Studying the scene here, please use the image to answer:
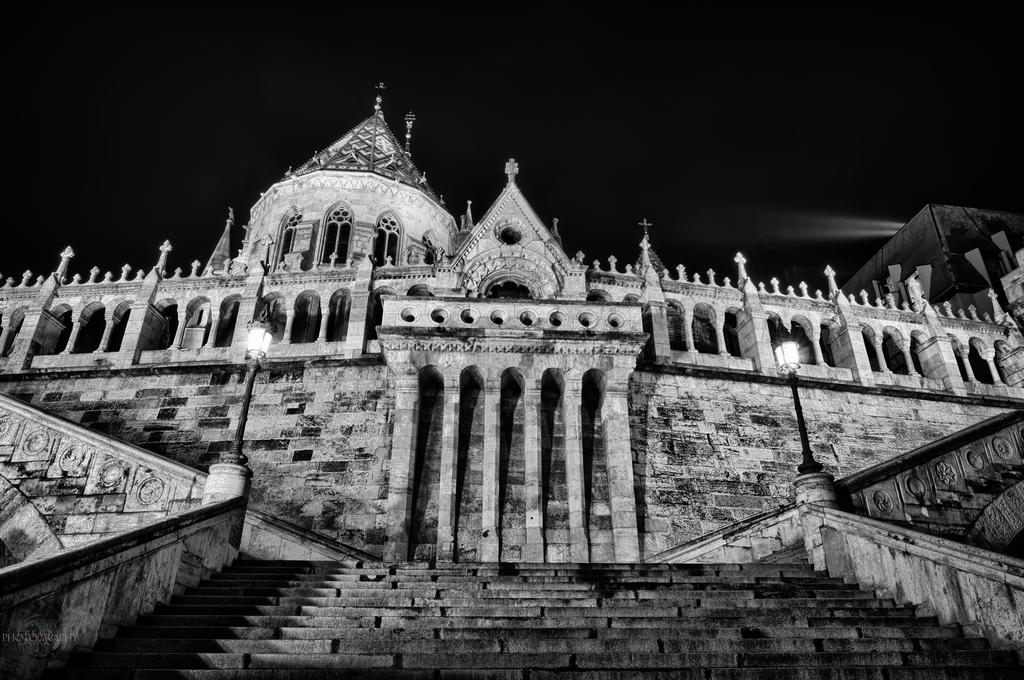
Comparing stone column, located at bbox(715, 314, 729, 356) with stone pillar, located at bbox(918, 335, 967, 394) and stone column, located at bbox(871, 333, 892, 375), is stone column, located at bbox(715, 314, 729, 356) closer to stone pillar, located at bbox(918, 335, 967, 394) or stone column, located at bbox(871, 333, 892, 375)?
stone column, located at bbox(871, 333, 892, 375)

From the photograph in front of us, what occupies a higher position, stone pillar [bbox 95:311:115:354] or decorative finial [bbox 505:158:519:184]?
decorative finial [bbox 505:158:519:184]

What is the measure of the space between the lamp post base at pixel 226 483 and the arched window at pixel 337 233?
19.3 metres

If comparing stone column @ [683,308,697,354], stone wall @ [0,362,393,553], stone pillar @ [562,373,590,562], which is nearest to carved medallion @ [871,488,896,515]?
stone pillar @ [562,373,590,562]

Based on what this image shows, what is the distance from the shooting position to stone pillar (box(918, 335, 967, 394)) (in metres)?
23.1

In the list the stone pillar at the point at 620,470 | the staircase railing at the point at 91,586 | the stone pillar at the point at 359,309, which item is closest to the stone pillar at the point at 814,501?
the stone pillar at the point at 620,470

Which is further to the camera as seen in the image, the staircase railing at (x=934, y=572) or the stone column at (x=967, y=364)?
the stone column at (x=967, y=364)

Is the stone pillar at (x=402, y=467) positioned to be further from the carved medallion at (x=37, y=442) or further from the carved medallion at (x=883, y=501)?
the carved medallion at (x=883, y=501)

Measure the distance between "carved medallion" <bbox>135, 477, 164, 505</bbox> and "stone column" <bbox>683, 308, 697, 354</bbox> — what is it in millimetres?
14399

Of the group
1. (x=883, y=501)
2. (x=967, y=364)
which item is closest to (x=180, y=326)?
(x=883, y=501)

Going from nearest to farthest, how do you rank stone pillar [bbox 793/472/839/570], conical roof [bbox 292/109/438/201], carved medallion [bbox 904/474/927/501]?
stone pillar [bbox 793/472/839/570], carved medallion [bbox 904/474/927/501], conical roof [bbox 292/109/438/201]

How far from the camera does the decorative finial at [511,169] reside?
2242 centimetres

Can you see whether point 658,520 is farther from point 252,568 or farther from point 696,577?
point 252,568

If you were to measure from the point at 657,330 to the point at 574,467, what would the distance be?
673cm

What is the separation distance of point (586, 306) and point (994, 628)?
11.7 meters
